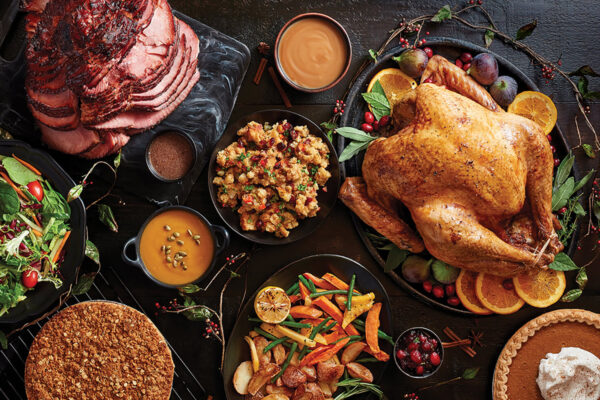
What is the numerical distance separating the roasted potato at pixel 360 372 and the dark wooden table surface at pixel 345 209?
202mm

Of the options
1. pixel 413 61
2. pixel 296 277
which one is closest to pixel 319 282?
pixel 296 277

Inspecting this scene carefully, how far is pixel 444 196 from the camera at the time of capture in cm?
273

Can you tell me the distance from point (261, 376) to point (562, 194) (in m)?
2.15

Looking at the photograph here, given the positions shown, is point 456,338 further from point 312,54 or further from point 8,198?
point 8,198

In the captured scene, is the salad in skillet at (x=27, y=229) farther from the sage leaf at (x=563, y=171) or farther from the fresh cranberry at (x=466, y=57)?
the sage leaf at (x=563, y=171)

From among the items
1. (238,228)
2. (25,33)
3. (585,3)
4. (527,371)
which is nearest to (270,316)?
(238,228)

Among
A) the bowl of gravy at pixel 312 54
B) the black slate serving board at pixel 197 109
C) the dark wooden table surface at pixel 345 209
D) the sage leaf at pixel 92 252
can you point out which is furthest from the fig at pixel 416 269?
the sage leaf at pixel 92 252

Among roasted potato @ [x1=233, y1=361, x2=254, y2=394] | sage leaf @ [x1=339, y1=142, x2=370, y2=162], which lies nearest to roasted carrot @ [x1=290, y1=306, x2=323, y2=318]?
roasted potato @ [x1=233, y1=361, x2=254, y2=394]

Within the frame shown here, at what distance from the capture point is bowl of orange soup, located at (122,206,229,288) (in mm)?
2939

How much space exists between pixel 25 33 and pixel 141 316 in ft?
6.13

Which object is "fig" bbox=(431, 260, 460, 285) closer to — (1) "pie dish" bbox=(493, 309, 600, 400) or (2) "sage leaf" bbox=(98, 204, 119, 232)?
(1) "pie dish" bbox=(493, 309, 600, 400)

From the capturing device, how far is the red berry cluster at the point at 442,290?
3168 mm

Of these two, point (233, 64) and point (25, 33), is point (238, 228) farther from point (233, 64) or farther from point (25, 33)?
A: point (25, 33)

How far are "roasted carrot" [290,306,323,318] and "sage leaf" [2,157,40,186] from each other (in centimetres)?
166
